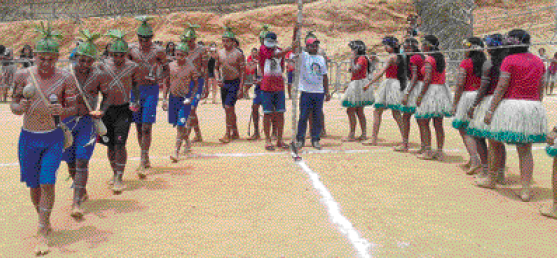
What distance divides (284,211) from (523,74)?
3.06 metres

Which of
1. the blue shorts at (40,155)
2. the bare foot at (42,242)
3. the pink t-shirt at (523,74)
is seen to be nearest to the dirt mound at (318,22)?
the pink t-shirt at (523,74)

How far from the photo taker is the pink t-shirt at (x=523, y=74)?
18.1 ft

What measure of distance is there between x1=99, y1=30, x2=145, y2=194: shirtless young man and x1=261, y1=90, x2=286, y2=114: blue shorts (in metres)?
2.91

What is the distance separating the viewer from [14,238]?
14.9 feet

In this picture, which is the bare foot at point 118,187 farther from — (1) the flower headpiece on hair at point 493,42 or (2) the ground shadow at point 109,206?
(1) the flower headpiece on hair at point 493,42

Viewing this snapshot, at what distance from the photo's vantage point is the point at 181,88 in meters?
7.82

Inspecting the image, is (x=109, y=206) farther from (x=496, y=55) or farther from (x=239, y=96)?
(x=496, y=55)

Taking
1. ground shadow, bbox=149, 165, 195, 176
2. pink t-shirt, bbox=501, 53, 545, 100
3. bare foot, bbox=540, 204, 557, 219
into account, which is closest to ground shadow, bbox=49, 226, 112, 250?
ground shadow, bbox=149, 165, 195, 176

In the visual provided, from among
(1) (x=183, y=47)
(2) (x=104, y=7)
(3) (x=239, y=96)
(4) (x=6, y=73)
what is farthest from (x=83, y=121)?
(2) (x=104, y=7)

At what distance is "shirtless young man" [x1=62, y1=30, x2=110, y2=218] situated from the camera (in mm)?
5051

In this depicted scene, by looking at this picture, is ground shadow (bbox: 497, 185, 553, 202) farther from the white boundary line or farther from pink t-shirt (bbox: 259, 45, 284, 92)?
pink t-shirt (bbox: 259, 45, 284, 92)

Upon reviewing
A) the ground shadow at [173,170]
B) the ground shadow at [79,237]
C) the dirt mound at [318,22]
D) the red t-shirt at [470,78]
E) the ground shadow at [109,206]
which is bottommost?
the ground shadow at [79,237]

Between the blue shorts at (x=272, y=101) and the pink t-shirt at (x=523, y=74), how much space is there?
12.9ft

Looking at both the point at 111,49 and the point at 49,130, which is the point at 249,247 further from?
the point at 111,49
